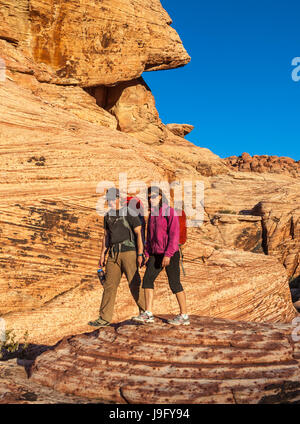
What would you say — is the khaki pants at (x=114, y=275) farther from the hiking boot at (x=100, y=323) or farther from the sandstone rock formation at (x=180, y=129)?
the sandstone rock formation at (x=180, y=129)

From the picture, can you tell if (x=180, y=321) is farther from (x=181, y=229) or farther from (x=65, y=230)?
(x=65, y=230)

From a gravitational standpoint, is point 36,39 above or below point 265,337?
above

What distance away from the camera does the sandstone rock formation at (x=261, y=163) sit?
78438 mm

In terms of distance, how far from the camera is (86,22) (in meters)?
25.5

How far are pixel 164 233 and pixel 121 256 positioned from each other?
104 centimetres

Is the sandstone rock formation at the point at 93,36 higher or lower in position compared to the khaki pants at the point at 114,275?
higher

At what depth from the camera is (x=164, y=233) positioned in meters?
7.25

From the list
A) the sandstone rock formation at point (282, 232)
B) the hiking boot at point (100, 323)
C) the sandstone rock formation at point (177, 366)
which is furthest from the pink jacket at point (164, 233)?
the sandstone rock formation at point (282, 232)

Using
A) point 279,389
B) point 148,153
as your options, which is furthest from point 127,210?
point 148,153

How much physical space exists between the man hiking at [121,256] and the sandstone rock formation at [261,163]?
2831 inches

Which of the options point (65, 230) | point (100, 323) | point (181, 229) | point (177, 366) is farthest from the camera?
point (65, 230)

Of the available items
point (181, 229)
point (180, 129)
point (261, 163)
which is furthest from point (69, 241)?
point (261, 163)

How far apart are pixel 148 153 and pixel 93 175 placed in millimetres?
3345

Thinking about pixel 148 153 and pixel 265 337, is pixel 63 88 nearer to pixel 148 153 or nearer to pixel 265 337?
pixel 148 153
